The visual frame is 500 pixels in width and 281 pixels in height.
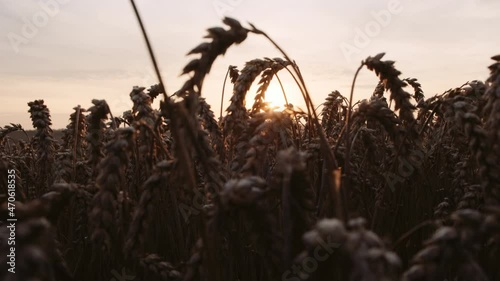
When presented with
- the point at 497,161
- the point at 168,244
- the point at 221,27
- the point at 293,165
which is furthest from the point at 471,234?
the point at 168,244

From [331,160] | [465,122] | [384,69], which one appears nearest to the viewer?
[331,160]

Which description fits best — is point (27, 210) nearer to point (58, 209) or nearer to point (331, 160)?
point (58, 209)

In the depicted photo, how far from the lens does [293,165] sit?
1545mm

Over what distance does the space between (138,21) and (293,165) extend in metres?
0.73

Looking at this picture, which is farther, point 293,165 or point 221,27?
point 221,27

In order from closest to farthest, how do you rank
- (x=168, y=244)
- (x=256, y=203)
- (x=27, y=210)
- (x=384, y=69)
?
1. (x=27, y=210)
2. (x=256, y=203)
3. (x=384, y=69)
4. (x=168, y=244)

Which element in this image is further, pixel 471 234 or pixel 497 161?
pixel 497 161

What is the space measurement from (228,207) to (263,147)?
0.73 m

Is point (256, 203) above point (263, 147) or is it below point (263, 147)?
below

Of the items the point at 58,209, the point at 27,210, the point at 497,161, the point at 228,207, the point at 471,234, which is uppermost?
the point at 58,209

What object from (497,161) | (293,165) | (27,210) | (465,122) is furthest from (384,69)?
(27,210)

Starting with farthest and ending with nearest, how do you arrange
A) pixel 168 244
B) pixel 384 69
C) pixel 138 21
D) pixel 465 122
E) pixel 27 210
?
pixel 168 244, pixel 384 69, pixel 465 122, pixel 138 21, pixel 27 210

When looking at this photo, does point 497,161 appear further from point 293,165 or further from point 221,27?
point 221,27

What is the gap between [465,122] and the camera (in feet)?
6.73
